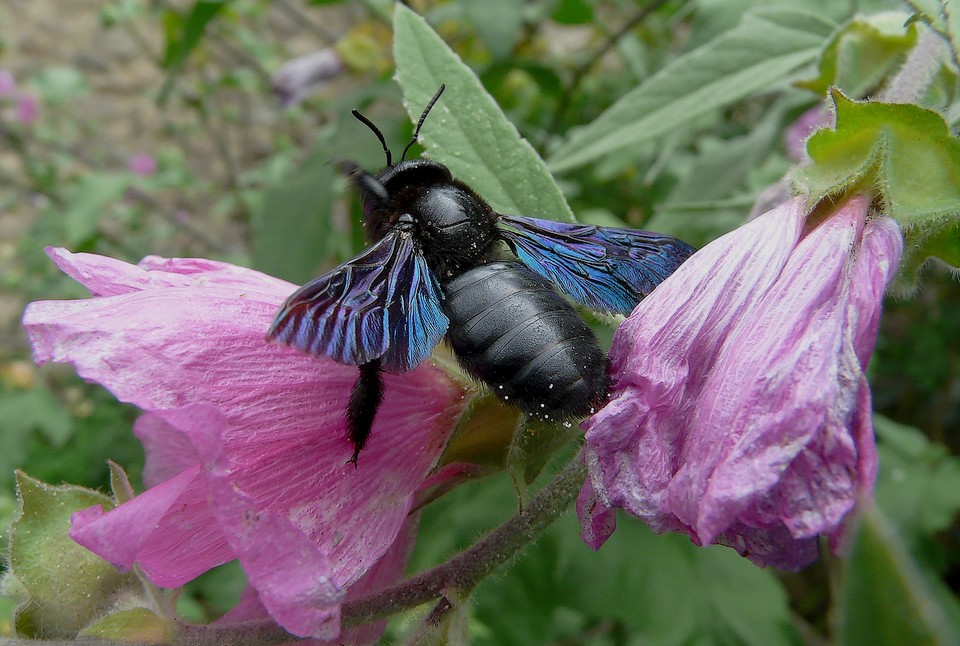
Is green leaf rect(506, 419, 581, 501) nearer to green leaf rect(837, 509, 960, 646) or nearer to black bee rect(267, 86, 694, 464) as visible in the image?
black bee rect(267, 86, 694, 464)

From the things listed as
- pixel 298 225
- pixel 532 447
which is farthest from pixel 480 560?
pixel 298 225

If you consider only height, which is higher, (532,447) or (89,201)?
(89,201)

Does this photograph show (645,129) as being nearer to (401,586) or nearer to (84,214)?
(401,586)

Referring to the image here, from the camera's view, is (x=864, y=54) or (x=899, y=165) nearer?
(x=899, y=165)

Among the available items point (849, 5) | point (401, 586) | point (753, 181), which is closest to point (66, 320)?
point (401, 586)

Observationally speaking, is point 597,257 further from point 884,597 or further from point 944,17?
point 884,597

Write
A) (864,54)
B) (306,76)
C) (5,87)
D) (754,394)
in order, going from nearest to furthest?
(754,394)
(864,54)
(306,76)
(5,87)
